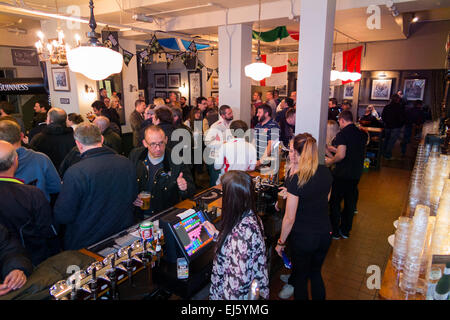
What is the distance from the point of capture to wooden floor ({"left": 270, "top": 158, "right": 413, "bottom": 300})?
10.5ft

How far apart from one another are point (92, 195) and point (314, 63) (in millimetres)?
3186

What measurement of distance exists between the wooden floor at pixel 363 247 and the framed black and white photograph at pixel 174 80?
336 inches

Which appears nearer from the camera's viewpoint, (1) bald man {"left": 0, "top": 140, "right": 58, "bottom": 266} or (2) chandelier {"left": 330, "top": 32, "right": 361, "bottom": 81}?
(1) bald man {"left": 0, "top": 140, "right": 58, "bottom": 266}

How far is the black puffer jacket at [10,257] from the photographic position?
1.63 metres

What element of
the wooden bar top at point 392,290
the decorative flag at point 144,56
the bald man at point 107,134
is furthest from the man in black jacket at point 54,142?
the wooden bar top at point 392,290

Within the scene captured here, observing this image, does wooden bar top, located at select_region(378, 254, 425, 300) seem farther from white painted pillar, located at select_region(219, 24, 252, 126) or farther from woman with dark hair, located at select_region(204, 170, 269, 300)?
white painted pillar, located at select_region(219, 24, 252, 126)

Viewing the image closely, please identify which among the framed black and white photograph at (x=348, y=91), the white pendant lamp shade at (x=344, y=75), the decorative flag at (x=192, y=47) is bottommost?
the framed black and white photograph at (x=348, y=91)

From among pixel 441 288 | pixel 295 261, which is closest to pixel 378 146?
pixel 295 261

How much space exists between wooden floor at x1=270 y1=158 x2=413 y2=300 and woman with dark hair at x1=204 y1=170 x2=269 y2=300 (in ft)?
2.54

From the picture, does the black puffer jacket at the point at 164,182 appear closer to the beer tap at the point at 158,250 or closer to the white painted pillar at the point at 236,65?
the beer tap at the point at 158,250

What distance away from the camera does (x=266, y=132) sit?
490 cm

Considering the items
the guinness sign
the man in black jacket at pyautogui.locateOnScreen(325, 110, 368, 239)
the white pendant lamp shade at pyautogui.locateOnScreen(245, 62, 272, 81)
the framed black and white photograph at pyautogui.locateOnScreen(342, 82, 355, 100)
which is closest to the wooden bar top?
the man in black jacket at pyautogui.locateOnScreen(325, 110, 368, 239)

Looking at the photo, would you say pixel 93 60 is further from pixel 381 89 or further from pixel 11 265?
pixel 381 89

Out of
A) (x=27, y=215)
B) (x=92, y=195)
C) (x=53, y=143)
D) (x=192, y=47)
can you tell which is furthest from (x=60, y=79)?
(x=27, y=215)
